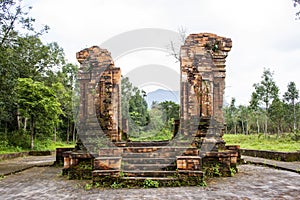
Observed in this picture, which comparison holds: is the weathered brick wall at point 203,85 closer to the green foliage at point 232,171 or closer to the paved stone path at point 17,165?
the green foliage at point 232,171

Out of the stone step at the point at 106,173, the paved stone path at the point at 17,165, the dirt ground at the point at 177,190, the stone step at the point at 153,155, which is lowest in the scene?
the paved stone path at the point at 17,165

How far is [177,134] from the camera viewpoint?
28.9 feet

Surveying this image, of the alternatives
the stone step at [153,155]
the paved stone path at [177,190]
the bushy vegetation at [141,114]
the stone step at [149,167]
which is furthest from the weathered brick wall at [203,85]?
the bushy vegetation at [141,114]

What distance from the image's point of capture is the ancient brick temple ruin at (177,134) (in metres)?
6.57

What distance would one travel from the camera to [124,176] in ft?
21.5

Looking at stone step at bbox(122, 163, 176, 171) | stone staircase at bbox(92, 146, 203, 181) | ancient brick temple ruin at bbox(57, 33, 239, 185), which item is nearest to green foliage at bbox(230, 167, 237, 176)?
ancient brick temple ruin at bbox(57, 33, 239, 185)

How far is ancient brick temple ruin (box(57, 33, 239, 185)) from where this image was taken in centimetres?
657

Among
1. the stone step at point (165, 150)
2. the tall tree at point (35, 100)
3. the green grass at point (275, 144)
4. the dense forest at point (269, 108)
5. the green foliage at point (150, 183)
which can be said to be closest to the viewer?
the green foliage at point (150, 183)

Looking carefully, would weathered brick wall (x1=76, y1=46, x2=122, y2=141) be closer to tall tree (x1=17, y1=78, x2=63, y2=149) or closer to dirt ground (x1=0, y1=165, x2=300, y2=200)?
dirt ground (x1=0, y1=165, x2=300, y2=200)

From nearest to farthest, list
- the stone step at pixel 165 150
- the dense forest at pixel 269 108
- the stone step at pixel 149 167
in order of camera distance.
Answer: the stone step at pixel 149 167, the stone step at pixel 165 150, the dense forest at pixel 269 108

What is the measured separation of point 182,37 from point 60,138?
702 inches

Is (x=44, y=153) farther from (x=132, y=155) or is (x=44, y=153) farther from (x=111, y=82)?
(x=132, y=155)

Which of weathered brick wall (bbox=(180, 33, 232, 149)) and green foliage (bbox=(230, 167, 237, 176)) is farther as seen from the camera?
weathered brick wall (bbox=(180, 33, 232, 149))

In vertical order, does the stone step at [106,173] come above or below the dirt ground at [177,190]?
above
